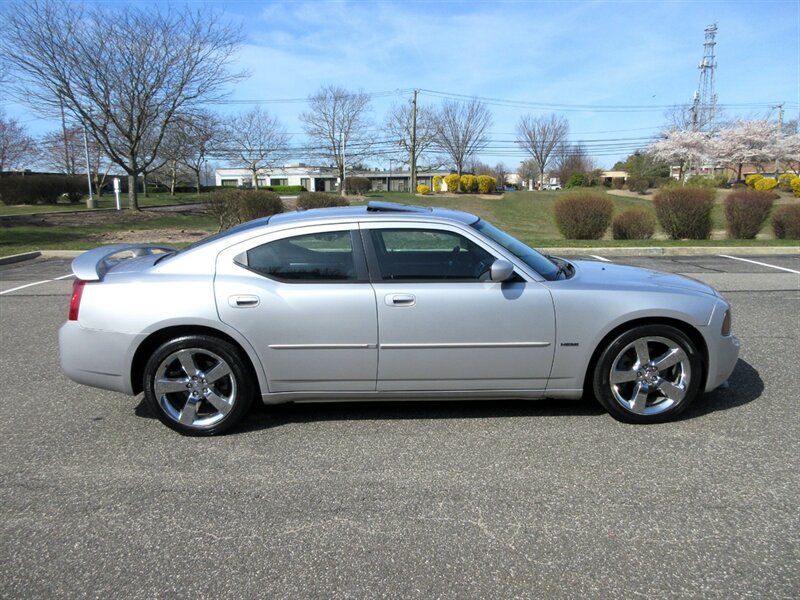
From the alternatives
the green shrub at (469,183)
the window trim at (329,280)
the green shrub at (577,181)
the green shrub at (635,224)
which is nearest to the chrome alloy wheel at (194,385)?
the window trim at (329,280)

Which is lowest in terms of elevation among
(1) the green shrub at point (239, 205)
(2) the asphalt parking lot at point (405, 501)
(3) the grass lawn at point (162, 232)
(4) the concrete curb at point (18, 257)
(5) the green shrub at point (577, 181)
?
(2) the asphalt parking lot at point (405, 501)

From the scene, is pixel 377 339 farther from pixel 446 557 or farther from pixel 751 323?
pixel 751 323

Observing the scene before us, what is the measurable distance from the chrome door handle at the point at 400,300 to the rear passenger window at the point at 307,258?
28 cm

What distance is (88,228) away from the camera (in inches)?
829

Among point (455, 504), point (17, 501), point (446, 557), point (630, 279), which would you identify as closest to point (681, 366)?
point (630, 279)

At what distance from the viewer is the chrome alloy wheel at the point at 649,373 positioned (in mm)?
3760

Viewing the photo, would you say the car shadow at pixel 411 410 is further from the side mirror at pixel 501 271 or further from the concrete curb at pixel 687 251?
the concrete curb at pixel 687 251

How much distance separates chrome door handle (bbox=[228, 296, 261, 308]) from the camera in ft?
12.0

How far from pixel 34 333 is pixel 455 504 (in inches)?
230

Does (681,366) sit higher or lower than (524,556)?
higher

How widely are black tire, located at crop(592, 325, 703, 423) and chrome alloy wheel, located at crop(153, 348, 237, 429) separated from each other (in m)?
2.50

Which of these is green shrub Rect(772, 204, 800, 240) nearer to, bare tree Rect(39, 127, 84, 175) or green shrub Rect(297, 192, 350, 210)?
green shrub Rect(297, 192, 350, 210)

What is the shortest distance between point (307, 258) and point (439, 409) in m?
1.47

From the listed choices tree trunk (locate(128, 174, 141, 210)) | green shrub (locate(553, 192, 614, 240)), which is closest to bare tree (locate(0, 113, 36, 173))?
tree trunk (locate(128, 174, 141, 210))
